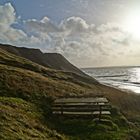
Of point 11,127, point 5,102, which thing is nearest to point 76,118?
point 5,102

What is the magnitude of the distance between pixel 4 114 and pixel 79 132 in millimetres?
6090

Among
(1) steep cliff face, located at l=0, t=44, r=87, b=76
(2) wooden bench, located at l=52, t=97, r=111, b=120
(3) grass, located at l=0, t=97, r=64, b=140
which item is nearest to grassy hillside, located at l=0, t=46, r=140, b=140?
(3) grass, located at l=0, t=97, r=64, b=140

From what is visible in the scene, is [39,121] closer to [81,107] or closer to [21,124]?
[21,124]

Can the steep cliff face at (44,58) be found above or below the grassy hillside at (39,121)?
above

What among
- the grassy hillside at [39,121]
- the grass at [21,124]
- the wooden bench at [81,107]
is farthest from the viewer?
the wooden bench at [81,107]

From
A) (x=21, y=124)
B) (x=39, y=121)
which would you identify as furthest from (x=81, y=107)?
(x=21, y=124)

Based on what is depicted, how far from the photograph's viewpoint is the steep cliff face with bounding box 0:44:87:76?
4439 inches

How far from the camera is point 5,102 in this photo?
914 inches

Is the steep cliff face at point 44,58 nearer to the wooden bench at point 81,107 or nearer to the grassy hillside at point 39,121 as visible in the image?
the grassy hillside at point 39,121

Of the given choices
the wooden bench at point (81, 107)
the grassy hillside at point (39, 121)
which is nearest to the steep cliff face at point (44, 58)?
the grassy hillside at point (39, 121)

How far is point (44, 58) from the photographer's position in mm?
123875

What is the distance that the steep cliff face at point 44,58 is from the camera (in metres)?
113

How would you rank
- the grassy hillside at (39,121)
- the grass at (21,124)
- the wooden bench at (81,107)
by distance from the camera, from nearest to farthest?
1. the grass at (21,124)
2. the grassy hillside at (39,121)
3. the wooden bench at (81,107)

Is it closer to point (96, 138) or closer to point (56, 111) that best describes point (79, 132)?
point (96, 138)
